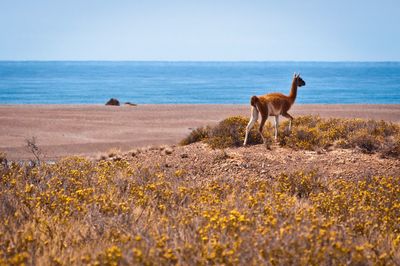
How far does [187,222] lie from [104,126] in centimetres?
2561

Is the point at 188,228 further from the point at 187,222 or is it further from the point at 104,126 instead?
the point at 104,126

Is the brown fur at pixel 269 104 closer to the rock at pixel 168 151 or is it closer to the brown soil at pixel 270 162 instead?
the brown soil at pixel 270 162

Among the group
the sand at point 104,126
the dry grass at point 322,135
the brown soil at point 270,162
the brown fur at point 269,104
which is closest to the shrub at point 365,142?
the dry grass at point 322,135

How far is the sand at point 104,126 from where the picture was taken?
2436 centimetres

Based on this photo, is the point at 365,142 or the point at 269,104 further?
the point at 365,142

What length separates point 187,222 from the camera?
6.24 metres

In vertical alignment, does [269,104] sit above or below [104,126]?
above

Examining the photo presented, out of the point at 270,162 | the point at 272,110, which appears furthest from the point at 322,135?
the point at 270,162

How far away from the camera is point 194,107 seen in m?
44.4

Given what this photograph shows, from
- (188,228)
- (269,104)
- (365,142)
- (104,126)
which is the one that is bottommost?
(104,126)

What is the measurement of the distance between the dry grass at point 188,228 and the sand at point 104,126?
44.9 ft

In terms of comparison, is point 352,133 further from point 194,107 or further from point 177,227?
point 194,107

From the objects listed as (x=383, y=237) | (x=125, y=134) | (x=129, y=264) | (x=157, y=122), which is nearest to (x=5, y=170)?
(x=129, y=264)

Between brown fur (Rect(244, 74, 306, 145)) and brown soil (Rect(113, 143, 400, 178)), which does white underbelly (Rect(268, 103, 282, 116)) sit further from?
brown soil (Rect(113, 143, 400, 178))
